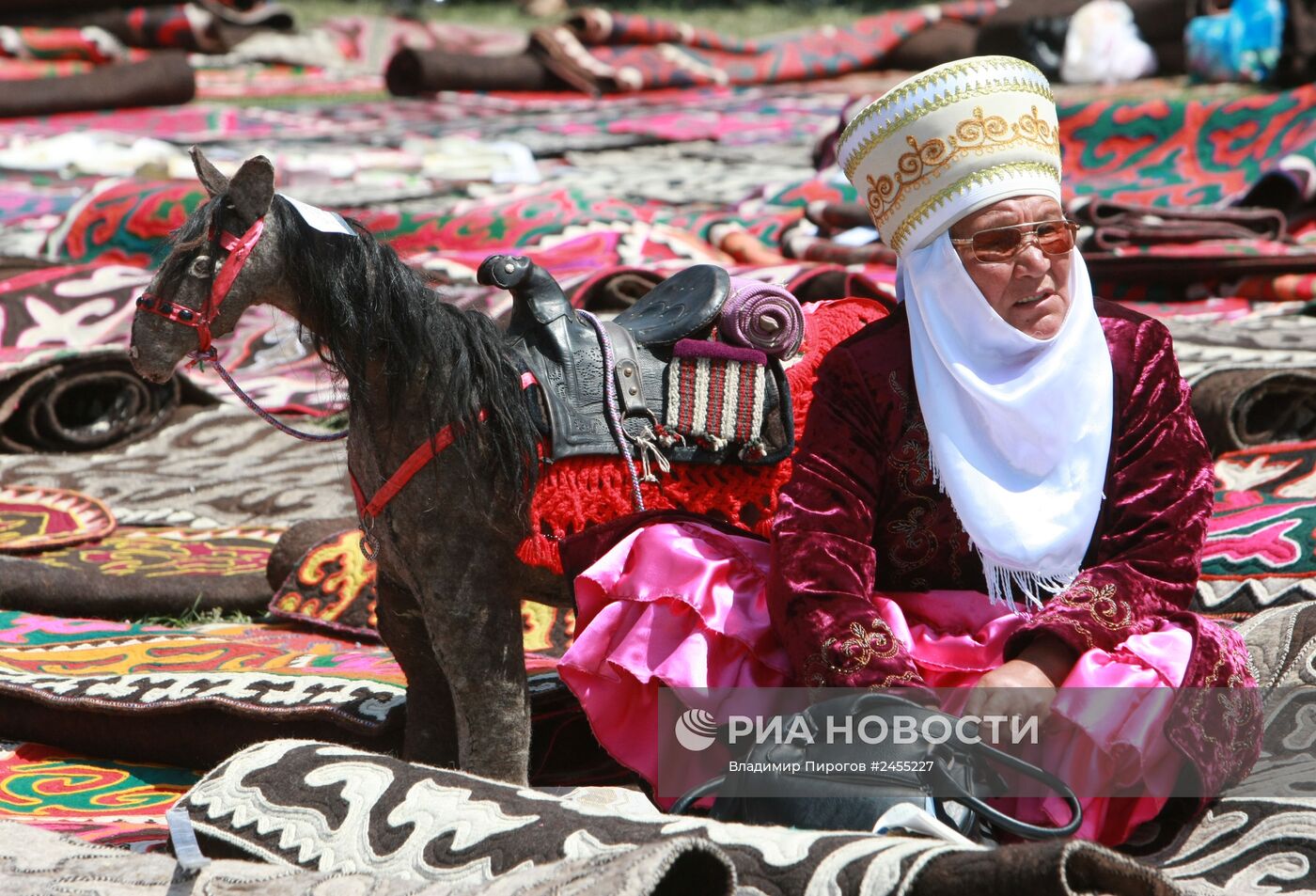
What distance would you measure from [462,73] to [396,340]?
355 inches

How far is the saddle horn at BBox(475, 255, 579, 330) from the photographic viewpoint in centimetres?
264

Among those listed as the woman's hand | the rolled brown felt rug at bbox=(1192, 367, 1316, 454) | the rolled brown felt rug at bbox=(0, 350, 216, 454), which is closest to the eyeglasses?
the woman's hand

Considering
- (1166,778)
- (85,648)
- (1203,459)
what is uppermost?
(1203,459)

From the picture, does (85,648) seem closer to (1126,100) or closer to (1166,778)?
(1166,778)

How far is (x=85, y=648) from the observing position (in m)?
3.55

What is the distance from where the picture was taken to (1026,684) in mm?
2170

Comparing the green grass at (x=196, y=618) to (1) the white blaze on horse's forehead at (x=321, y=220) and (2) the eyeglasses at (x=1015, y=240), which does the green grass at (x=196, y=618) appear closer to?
(1) the white blaze on horse's forehead at (x=321, y=220)

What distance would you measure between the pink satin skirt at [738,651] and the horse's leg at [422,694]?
341mm

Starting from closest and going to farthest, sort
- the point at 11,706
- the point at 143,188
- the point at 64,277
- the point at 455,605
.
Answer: the point at 455,605 < the point at 11,706 < the point at 64,277 < the point at 143,188

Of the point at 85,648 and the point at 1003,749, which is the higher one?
the point at 1003,749

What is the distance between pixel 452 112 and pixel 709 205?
3276 millimetres

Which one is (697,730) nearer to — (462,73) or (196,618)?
(196,618)

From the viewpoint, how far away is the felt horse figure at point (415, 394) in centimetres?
247

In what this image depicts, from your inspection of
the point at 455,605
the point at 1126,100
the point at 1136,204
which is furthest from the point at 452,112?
the point at 455,605
